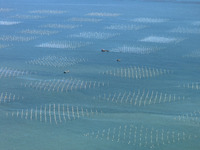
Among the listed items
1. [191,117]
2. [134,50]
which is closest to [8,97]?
[191,117]

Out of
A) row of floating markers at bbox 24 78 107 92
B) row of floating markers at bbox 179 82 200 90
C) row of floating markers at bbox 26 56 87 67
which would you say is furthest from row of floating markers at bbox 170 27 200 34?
row of floating markers at bbox 24 78 107 92

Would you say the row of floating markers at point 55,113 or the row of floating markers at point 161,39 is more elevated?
the row of floating markers at point 161,39

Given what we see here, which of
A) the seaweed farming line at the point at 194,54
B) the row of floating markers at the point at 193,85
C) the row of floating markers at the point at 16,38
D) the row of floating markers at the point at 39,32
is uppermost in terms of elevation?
the row of floating markers at the point at 39,32


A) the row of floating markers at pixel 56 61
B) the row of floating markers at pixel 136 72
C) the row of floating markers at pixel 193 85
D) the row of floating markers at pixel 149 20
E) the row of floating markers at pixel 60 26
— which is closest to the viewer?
the row of floating markers at pixel 193 85

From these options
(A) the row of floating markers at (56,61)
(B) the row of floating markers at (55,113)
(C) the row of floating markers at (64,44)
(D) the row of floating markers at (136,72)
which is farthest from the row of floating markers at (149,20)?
(B) the row of floating markers at (55,113)

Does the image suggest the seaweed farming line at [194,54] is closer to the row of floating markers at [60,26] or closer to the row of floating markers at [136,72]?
the row of floating markers at [136,72]

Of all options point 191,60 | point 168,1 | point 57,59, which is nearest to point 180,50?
point 191,60

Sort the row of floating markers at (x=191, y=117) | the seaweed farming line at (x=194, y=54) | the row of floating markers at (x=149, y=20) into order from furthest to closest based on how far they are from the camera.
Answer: the row of floating markers at (x=149, y=20) < the seaweed farming line at (x=194, y=54) < the row of floating markers at (x=191, y=117)

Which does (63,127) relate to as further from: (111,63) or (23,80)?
(111,63)
